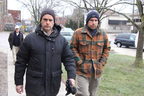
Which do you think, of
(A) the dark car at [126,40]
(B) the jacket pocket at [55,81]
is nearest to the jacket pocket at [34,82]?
(B) the jacket pocket at [55,81]

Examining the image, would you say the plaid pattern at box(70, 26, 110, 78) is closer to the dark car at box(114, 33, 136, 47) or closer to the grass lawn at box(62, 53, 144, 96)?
the grass lawn at box(62, 53, 144, 96)

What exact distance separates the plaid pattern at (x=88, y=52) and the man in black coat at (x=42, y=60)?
30.9 inches

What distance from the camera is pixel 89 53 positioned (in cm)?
333

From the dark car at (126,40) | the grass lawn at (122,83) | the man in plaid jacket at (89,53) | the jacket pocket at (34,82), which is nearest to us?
the jacket pocket at (34,82)

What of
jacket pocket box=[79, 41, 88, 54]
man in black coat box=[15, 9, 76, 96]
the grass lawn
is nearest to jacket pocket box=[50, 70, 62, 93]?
man in black coat box=[15, 9, 76, 96]

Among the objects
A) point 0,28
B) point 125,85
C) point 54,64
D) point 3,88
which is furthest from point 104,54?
point 0,28

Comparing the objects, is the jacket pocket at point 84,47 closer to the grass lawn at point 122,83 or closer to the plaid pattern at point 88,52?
the plaid pattern at point 88,52

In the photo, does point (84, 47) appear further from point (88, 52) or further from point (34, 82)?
point (34, 82)

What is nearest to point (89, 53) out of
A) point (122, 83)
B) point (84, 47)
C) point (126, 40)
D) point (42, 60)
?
point (84, 47)

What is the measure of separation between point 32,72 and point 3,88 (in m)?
3.07

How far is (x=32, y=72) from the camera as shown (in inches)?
95.3

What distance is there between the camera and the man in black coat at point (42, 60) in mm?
2412

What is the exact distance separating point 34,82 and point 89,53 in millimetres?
1283

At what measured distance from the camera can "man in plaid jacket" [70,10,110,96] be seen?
330cm
